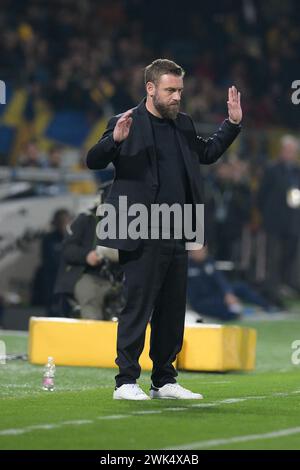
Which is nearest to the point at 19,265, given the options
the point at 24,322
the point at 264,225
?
the point at 24,322

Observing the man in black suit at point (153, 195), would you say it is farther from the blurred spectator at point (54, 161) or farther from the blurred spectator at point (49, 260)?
the blurred spectator at point (54, 161)

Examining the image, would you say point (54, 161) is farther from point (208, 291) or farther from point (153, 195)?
point (153, 195)

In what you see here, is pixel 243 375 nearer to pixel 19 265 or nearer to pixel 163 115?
pixel 163 115

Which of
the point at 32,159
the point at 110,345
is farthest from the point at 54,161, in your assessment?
the point at 110,345

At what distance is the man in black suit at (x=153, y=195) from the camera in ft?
31.1

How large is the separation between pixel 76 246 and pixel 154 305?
451 cm

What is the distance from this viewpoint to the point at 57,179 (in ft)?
62.7

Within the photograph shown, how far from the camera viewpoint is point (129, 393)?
31.0 ft

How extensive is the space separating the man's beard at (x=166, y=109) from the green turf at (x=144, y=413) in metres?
1.84

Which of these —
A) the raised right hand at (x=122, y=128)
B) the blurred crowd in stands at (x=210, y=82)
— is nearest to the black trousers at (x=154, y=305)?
the raised right hand at (x=122, y=128)

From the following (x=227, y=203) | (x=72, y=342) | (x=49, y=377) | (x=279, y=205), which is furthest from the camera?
(x=227, y=203)

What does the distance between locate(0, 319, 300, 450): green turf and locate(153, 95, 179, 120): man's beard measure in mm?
1843

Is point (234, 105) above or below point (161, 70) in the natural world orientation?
below

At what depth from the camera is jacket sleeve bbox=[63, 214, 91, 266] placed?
14070 mm
